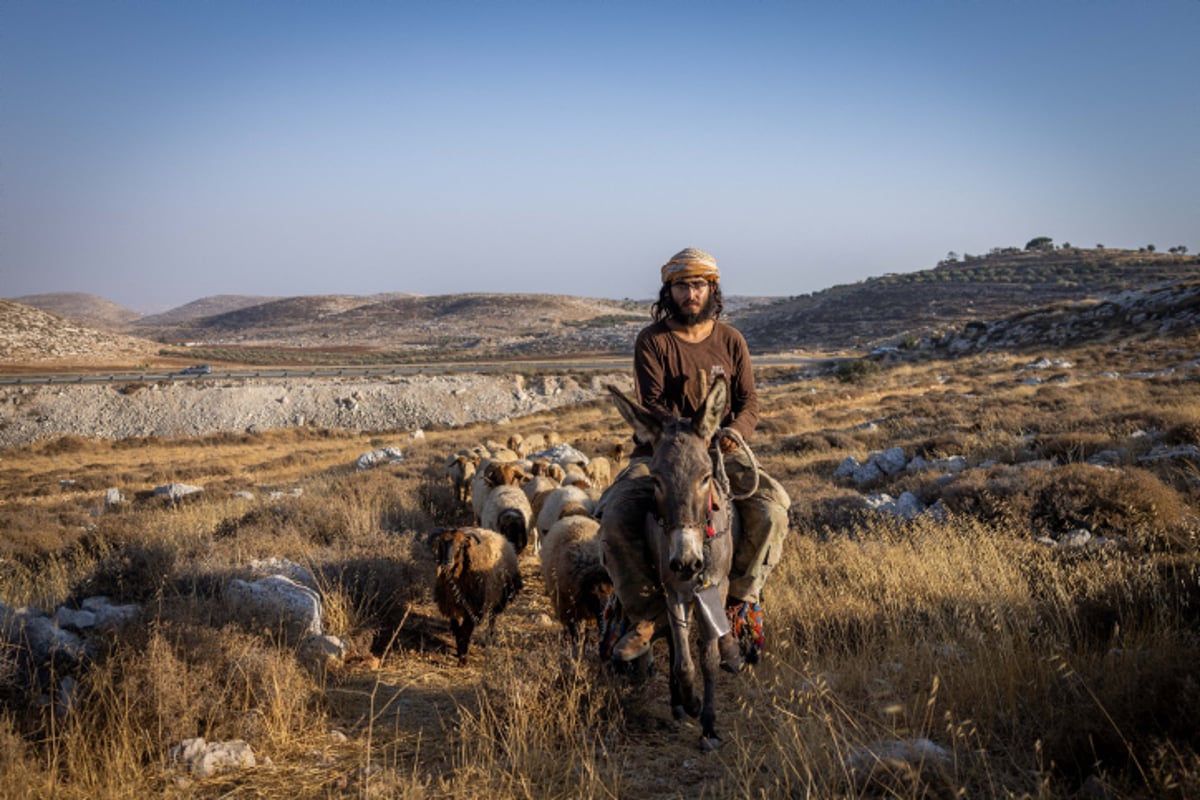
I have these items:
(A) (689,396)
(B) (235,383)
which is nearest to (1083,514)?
(A) (689,396)

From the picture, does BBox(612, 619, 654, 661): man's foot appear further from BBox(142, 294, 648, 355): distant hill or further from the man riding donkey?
BBox(142, 294, 648, 355): distant hill

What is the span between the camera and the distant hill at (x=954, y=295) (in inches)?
2274

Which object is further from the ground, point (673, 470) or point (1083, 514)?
point (673, 470)

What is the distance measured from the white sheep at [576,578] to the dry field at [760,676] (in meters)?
0.34

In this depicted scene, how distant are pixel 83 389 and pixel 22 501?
16.3 metres

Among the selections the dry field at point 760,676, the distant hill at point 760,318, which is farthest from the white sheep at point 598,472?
the distant hill at point 760,318

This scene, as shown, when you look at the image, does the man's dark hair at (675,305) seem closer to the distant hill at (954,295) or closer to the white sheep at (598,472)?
the white sheep at (598,472)

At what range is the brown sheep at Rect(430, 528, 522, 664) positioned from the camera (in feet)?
21.0

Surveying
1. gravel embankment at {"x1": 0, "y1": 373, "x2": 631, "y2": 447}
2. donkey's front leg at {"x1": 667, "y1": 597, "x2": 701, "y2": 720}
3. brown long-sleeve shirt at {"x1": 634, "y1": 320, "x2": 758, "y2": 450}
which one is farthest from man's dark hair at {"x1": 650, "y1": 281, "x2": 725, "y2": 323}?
gravel embankment at {"x1": 0, "y1": 373, "x2": 631, "y2": 447}

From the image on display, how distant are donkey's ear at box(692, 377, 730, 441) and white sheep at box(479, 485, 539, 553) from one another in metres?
5.02

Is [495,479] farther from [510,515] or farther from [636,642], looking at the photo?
[636,642]

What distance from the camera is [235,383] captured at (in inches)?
1432

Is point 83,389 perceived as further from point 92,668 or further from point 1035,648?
point 1035,648

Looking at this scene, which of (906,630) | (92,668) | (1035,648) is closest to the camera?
(92,668)
